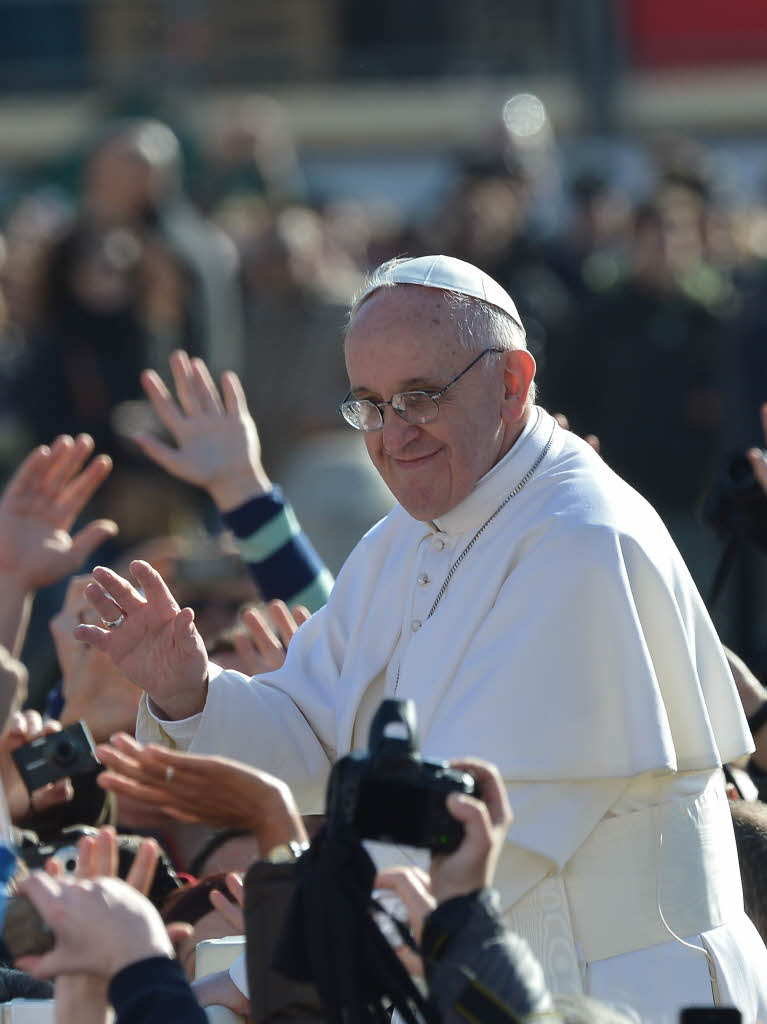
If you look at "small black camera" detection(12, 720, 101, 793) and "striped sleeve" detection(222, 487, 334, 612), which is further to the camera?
"striped sleeve" detection(222, 487, 334, 612)

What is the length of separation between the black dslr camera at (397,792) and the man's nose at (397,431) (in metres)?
0.88

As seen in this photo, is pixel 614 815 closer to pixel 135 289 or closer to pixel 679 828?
pixel 679 828

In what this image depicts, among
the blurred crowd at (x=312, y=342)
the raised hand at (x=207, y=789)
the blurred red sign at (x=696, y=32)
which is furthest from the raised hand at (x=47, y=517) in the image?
the blurred red sign at (x=696, y=32)

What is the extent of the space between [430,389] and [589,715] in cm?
63

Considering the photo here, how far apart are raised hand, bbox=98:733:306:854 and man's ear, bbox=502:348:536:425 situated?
0.83 m

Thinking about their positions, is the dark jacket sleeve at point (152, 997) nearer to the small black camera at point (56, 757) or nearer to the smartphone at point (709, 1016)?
the smartphone at point (709, 1016)

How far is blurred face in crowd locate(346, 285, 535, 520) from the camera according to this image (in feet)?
11.6

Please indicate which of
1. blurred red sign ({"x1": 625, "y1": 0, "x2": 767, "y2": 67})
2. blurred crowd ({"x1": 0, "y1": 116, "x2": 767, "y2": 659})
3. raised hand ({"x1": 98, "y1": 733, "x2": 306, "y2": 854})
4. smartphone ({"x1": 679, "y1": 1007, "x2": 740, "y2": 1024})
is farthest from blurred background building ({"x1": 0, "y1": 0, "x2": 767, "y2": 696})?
blurred red sign ({"x1": 625, "y1": 0, "x2": 767, "y2": 67})

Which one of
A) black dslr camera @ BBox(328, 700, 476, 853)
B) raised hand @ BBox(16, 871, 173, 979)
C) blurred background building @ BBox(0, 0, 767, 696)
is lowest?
blurred background building @ BBox(0, 0, 767, 696)

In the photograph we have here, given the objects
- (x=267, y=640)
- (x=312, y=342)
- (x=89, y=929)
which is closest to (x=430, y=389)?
(x=267, y=640)

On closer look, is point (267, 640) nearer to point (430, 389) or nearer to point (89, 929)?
point (430, 389)

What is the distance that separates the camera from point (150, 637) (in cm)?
373

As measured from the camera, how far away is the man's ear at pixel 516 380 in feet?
11.9

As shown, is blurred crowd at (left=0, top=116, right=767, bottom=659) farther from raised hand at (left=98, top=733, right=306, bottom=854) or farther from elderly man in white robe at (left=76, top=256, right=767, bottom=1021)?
raised hand at (left=98, top=733, right=306, bottom=854)
